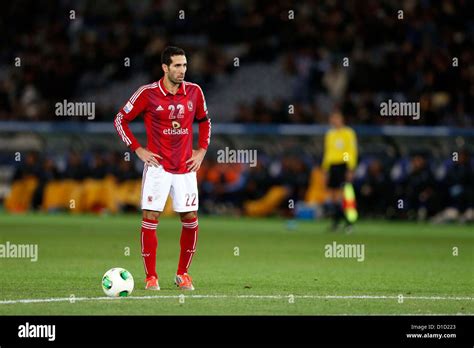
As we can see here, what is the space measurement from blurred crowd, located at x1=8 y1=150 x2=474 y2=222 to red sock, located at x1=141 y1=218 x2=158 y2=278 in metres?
15.1

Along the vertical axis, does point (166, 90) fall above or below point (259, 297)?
above

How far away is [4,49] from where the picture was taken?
3681 centimetres

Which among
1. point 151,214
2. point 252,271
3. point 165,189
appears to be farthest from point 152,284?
point 252,271

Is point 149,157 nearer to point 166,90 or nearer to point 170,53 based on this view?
point 166,90

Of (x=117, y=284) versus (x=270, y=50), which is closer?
(x=117, y=284)

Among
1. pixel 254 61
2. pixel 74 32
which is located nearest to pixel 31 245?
pixel 254 61

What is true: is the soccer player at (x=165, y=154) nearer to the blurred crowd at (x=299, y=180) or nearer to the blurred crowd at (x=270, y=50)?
the blurred crowd at (x=299, y=180)

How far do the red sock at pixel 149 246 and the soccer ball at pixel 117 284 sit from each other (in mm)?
607

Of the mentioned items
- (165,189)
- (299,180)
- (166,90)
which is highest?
(166,90)

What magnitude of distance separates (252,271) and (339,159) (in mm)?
8227

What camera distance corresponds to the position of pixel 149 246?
37.6ft

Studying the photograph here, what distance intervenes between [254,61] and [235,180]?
603 cm

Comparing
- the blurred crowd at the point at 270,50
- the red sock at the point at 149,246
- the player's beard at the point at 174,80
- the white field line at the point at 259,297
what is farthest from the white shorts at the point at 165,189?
the blurred crowd at the point at 270,50

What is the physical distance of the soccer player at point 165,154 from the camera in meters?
11.4
